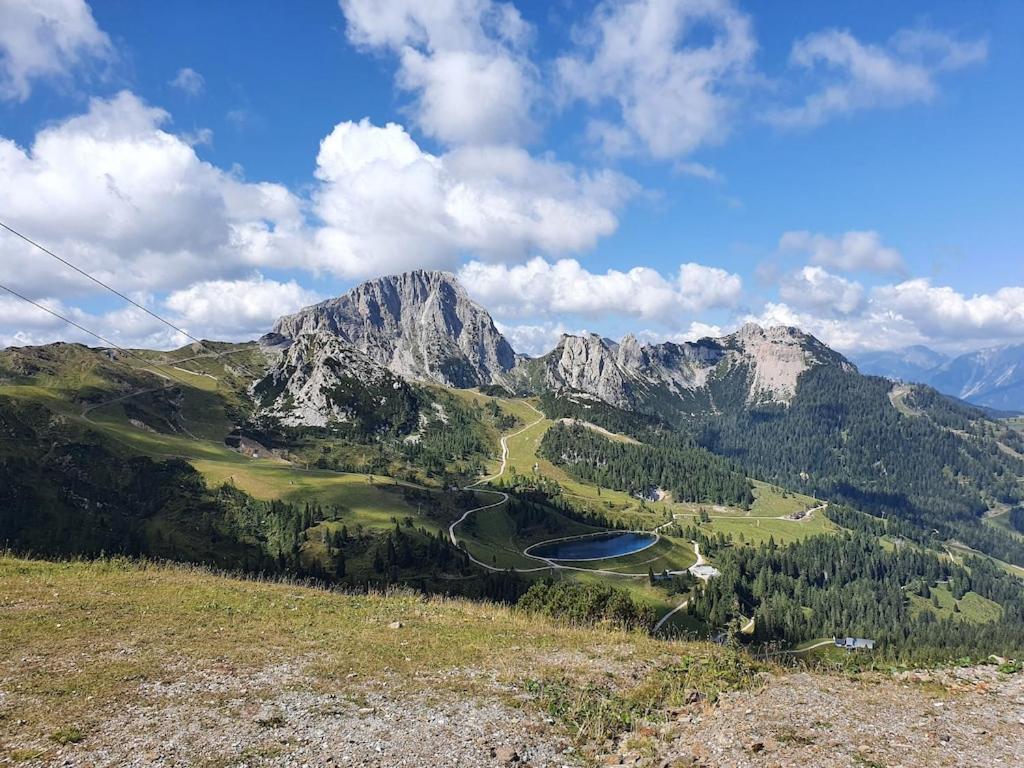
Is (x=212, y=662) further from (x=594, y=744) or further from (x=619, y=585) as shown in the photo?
(x=619, y=585)

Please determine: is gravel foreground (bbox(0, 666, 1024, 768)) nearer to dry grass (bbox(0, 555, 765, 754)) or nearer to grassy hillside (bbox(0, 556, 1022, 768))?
grassy hillside (bbox(0, 556, 1022, 768))

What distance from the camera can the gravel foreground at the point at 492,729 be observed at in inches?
668

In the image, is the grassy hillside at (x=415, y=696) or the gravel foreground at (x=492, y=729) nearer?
the gravel foreground at (x=492, y=729)

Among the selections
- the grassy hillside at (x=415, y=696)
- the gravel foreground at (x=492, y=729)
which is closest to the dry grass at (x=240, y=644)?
the grassy hillside at (x=415, y=696)

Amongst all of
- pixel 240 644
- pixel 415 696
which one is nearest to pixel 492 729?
pixel 415 696

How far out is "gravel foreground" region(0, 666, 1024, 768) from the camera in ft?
55.7

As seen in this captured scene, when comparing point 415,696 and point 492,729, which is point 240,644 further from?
point 492,729

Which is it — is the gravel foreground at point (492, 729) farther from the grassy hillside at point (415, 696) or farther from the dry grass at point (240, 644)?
the dry grass at point (240, 644)

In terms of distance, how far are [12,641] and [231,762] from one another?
14.6 metres

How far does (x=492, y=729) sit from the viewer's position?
1978cm

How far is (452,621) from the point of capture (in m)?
34.0

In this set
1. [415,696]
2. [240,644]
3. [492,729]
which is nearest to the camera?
[492,729]

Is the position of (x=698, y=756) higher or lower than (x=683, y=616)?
higher

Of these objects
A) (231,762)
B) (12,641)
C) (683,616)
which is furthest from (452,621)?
(683,616)
